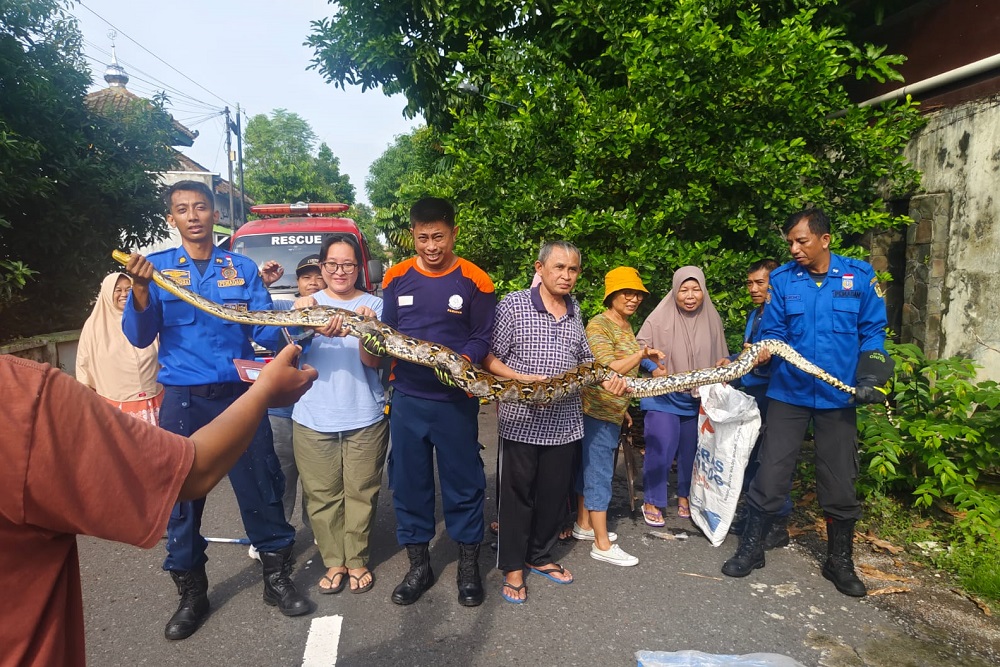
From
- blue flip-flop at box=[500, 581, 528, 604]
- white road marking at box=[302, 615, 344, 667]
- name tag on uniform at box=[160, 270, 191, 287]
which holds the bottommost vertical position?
white road marking at box=[302, 615, 344, 667]

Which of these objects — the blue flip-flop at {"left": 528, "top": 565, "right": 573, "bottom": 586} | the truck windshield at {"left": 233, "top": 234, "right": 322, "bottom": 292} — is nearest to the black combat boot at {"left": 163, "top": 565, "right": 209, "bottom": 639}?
the blue flip-flop at {"left": 528, "top": 565, "right": 573, "bottom": 586}

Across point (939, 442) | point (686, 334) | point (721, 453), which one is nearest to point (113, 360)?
point (686, 334)

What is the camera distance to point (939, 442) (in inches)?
149

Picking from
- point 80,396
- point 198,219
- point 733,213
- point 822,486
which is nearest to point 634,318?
point 733,213

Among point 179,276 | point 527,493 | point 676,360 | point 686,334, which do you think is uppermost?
point 179,276

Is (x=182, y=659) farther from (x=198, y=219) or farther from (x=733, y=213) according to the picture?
(x=733, y=213)

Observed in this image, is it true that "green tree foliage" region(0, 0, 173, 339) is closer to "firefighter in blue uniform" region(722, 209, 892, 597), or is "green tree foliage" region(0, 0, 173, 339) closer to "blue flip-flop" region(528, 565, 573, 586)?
"blue flip-flop" region(528, 565, 573, 586)

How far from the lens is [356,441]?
3555 mm

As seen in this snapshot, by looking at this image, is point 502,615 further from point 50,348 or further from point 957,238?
point 50,348

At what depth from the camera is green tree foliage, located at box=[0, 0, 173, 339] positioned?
26.2 feet

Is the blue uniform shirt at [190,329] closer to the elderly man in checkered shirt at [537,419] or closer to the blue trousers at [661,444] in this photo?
the elderly man in checkered shirt at [537,419]

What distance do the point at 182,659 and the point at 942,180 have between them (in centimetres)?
778

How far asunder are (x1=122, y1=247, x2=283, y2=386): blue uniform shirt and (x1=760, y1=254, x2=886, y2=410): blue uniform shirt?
3271 millimetres

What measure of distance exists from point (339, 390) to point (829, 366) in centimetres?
305
